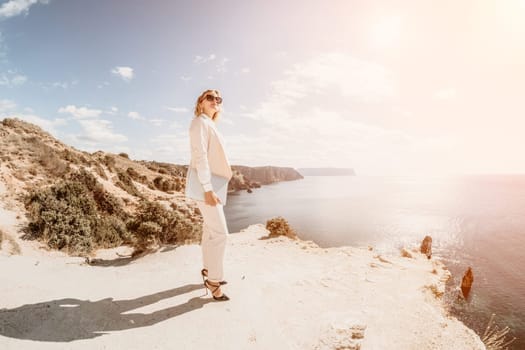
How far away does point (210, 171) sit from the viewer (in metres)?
4.13

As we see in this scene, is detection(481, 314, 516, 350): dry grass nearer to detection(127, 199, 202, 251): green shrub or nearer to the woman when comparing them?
the woman

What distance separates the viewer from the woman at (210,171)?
3896 millimetres

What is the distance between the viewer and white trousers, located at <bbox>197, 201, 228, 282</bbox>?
401 centimetres

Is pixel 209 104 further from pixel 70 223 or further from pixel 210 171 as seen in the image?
pixel 70 223

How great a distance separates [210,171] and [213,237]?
3.45ft

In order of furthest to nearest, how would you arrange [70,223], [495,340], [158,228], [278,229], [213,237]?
1. [278,229]
2. [495,340]
3. [70,223]
4. [158,228]
5. [213,237]

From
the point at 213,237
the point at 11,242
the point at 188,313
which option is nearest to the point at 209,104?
the point at 213,237

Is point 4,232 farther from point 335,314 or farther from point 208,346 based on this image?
point 335,314

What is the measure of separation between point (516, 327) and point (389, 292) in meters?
18.2

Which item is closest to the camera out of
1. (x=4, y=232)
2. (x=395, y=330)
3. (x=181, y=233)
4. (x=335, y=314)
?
(x=335, y=314)

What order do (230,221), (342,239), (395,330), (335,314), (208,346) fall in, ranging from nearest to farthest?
(208,346), (335,314), (395,330), (342,239), (230,221)

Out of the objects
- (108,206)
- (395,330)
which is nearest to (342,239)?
(108,206)

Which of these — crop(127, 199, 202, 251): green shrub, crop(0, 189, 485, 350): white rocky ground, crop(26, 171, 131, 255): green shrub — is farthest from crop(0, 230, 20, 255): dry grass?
crop(127, 199, 202, 251): green shrub

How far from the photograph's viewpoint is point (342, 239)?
39.6 metres
